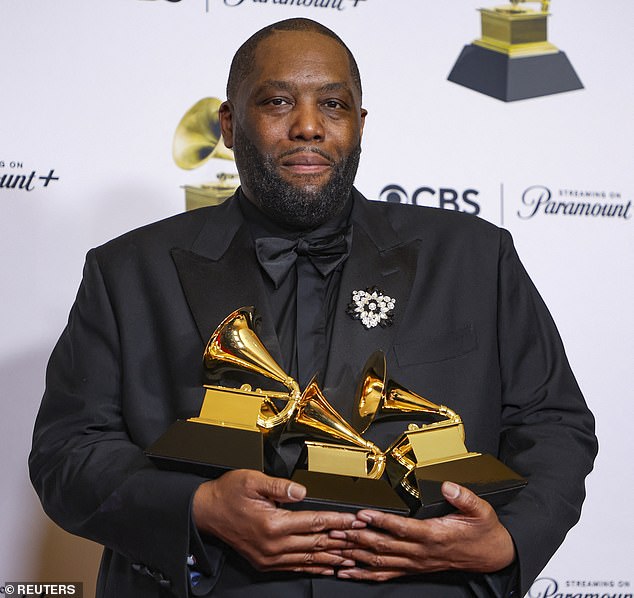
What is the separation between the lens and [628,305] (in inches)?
111

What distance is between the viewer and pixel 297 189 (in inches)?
73.6

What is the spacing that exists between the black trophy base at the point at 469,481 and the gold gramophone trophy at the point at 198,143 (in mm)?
→ 1319

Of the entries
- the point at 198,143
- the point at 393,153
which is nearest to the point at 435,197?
the point at 393,153

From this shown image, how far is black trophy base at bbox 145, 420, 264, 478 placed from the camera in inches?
59.9

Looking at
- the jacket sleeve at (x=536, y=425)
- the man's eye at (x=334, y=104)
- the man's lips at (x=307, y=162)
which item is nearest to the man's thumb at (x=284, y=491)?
the jacket sleeve at (x=536, y=425)

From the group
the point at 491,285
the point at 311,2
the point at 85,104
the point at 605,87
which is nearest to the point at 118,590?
the point at 491,285

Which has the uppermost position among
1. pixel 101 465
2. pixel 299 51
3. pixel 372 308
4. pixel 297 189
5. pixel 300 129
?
pixel 299 51

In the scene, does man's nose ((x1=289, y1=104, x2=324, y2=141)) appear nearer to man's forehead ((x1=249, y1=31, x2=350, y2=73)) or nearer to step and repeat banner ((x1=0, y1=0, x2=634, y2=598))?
man's forehead ((x1=249, y1=31, x2=350, y2=73))

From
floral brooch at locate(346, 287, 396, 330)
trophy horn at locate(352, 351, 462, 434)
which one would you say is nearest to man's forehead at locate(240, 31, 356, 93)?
floral brooch at locate(346, 287, 396, 330)

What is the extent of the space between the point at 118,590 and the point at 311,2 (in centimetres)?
161

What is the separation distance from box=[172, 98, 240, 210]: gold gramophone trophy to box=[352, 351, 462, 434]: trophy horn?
1169mm

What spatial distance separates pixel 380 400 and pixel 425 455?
112mm

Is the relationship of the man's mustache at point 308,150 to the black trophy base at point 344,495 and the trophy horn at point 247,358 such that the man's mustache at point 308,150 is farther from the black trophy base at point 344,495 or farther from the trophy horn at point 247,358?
the black trophy base at point 344,495

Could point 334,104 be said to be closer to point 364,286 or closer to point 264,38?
point 264,38
